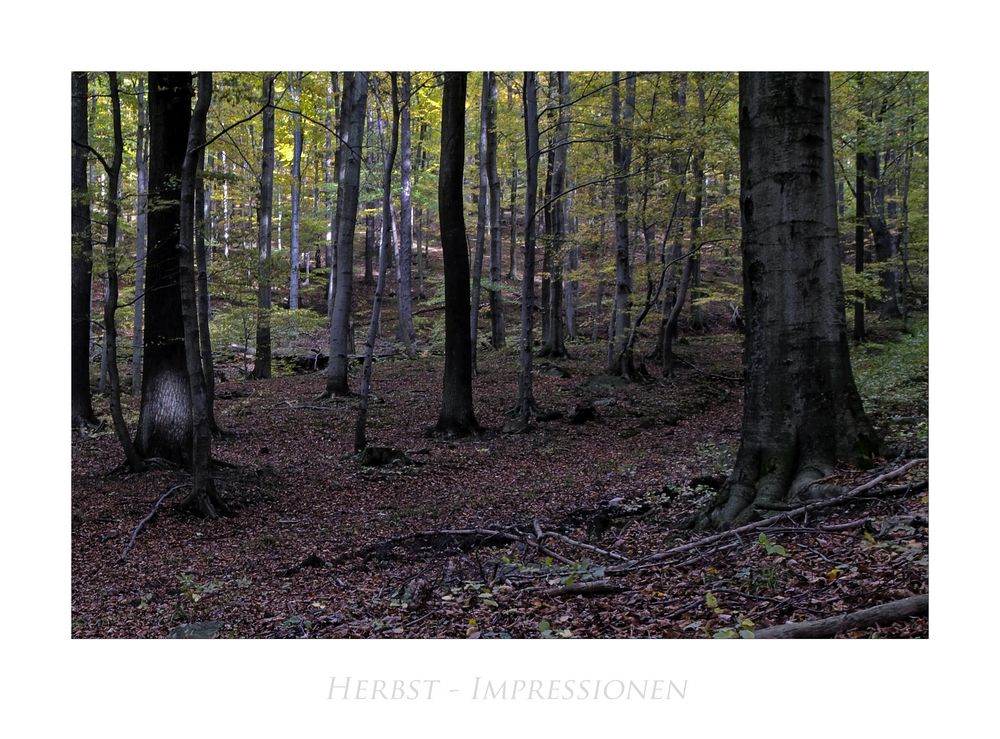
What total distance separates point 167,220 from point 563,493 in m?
5.46

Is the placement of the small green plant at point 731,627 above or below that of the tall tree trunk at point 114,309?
below

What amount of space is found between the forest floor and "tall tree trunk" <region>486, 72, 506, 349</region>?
703cm

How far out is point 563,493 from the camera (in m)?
7.16

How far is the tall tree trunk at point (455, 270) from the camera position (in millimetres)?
10070

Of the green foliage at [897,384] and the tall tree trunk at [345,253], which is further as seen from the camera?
the tall tree trunk at [345,253]

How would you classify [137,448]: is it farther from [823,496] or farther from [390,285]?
[390,285]

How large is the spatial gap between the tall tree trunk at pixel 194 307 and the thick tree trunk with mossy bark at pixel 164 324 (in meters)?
1.44

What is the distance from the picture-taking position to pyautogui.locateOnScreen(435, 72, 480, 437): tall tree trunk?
396 inches

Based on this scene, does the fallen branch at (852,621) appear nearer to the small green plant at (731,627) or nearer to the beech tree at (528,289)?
the small green plant at (731,627)

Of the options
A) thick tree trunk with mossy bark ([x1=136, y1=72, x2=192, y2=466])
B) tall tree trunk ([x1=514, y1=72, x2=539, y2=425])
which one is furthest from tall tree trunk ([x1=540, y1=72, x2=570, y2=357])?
thick tree trunk with mossy bark ([x1=136, y1=72, x2=192, y2=466])

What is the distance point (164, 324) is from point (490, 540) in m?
4.84

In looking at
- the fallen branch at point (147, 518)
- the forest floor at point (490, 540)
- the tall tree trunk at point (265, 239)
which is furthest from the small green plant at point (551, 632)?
the tall tree trunk at point (265, 239)

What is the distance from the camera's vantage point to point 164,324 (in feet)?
26.0

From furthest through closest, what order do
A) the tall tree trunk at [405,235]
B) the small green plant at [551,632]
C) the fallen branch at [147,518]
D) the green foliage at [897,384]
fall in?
the tall tree trunk at [405,235] → the fallen branch at [147,518] → the green foliage at [897,384] → the small green plant at [551,632]
